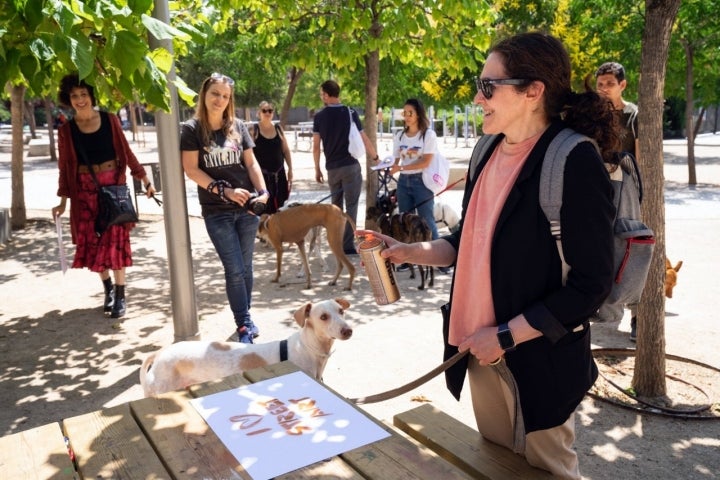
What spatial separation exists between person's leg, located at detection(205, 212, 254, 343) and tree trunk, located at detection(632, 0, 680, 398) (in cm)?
306

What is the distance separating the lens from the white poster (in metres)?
1.99

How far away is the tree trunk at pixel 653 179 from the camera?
401 cm

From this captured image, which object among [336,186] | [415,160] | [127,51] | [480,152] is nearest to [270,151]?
[336,186]

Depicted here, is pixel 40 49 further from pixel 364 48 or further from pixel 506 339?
pixel 364 48

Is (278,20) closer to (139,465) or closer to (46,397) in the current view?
(46,397)

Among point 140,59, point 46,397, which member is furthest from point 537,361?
point 46,397

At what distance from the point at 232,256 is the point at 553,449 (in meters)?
3.57

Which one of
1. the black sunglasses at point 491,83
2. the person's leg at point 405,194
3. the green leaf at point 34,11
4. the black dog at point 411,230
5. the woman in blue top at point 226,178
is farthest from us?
the person's leg at point 405,194

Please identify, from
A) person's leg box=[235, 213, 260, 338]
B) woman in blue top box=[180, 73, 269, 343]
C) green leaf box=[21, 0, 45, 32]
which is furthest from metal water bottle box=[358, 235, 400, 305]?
person's leg box=[235, 213, 260, 338]

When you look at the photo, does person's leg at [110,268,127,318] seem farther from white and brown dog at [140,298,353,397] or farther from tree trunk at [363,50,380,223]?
tree trunk at [363,50,380,223]

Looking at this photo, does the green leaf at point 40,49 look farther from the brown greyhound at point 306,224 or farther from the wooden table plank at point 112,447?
the brown greyhound at point 306,224

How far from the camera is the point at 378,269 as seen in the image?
264 centimetres

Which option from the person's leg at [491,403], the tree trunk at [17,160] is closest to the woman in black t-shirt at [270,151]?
the tree trunk at [17,160]

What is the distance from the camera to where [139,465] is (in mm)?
1990
